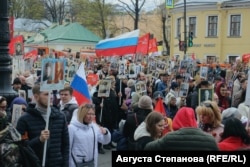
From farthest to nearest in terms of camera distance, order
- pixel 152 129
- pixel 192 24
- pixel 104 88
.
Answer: pixel 192 24 < pixel 104 88 < pixel 152 129

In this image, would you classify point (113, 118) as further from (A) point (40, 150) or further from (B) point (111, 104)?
(A) point (40, 150)

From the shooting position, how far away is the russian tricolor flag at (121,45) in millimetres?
15477

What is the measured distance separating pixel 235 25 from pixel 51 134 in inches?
1586

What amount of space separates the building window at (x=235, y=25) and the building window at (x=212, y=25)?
155cm

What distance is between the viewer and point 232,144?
15.8 ft

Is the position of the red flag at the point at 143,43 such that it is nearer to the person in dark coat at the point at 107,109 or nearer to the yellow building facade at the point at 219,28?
the person in dark coat at the point at 107,109

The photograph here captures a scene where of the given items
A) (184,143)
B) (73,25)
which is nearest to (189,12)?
(73,25)

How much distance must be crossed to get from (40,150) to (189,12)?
42.5 metres

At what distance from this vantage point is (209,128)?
5918 mm

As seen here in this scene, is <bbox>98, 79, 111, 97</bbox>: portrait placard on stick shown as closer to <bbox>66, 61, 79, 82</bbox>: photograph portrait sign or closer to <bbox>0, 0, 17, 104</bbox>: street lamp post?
<bbox>66, 61, 79, 82</bbox>: photograph portrait sign

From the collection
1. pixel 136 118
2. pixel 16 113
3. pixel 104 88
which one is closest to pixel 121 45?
pixel 104 88

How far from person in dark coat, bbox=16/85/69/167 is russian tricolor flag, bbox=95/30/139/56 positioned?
9849mm

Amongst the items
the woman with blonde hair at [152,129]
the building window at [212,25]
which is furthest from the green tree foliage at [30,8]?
the woman with blonde hair at [152,129]

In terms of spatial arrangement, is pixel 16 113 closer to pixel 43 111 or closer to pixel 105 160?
pixel 43 111
